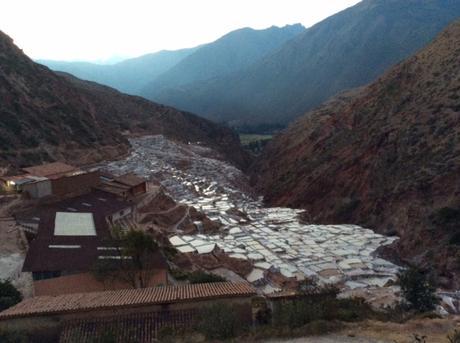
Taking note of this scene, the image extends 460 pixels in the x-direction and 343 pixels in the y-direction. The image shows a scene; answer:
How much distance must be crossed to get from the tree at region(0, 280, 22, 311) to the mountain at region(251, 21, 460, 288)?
19995 mm

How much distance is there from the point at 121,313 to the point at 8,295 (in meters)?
5.98

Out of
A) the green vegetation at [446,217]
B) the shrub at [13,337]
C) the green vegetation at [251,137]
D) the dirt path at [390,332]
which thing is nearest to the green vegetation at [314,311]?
the dirt path at [390,332]

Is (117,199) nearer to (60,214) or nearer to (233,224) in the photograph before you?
(60,214)

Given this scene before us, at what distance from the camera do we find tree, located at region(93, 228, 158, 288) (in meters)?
18.7

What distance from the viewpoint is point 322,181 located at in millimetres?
46531

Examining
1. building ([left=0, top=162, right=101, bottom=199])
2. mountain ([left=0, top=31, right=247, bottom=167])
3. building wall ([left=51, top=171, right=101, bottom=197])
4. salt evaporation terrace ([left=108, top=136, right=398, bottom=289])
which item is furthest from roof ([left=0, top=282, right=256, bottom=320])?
mountain ([left=0, top=31, right=247, bottom=167])

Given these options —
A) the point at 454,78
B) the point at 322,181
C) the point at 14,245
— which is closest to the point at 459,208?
the point at 454,78

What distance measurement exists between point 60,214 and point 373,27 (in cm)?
18311

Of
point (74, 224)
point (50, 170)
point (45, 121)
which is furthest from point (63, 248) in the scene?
point (45, 121)

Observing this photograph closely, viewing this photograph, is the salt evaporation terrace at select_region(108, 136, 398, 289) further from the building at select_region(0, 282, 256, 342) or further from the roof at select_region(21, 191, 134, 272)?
the building at select_region(0, 282, 256, 342)

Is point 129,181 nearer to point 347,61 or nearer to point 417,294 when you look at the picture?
point 417,294

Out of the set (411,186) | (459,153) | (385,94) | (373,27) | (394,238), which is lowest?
(394,238)

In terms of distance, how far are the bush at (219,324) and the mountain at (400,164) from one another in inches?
619

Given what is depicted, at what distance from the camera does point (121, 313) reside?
13.8 metres
